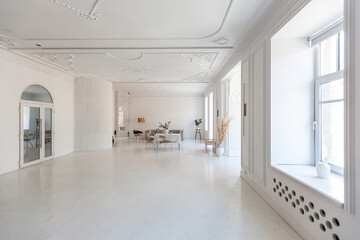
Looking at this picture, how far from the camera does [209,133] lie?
38.6 feet

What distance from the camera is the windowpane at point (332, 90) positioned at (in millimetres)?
2352

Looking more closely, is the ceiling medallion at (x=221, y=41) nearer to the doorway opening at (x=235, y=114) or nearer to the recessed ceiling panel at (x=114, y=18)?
the recessed ceiling panel at (x=114, y=18)

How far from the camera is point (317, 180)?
221 centimetres

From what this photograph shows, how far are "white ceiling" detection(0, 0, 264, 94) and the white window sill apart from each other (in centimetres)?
261

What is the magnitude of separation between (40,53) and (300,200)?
6850 millimetres

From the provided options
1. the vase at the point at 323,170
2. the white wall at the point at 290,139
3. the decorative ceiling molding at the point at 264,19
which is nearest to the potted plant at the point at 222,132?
the white wall at the point at 290,139

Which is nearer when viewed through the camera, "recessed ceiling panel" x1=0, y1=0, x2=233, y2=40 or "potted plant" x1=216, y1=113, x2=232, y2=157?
"recessed ceiling panel" x1=0, y1=0, x2=233, y2=40

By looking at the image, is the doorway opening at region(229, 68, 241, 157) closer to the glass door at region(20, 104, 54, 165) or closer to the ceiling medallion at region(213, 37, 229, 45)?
the ceiling medallion at region(213, 37, 229, 45)

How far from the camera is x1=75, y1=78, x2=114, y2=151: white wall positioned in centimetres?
827

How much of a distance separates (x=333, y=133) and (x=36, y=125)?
789cm

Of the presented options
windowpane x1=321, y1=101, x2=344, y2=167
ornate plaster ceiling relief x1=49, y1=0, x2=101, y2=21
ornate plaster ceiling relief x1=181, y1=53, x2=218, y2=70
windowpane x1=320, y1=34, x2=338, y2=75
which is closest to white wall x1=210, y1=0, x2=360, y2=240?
windowpane x1=320, y1=34, x2=338, y2=75

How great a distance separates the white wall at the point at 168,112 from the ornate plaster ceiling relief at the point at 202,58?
8.18 metres

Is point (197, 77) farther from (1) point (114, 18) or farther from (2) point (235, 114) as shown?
(1) point (114, 18)

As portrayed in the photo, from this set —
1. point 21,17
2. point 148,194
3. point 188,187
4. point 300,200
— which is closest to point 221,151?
point 188,187
